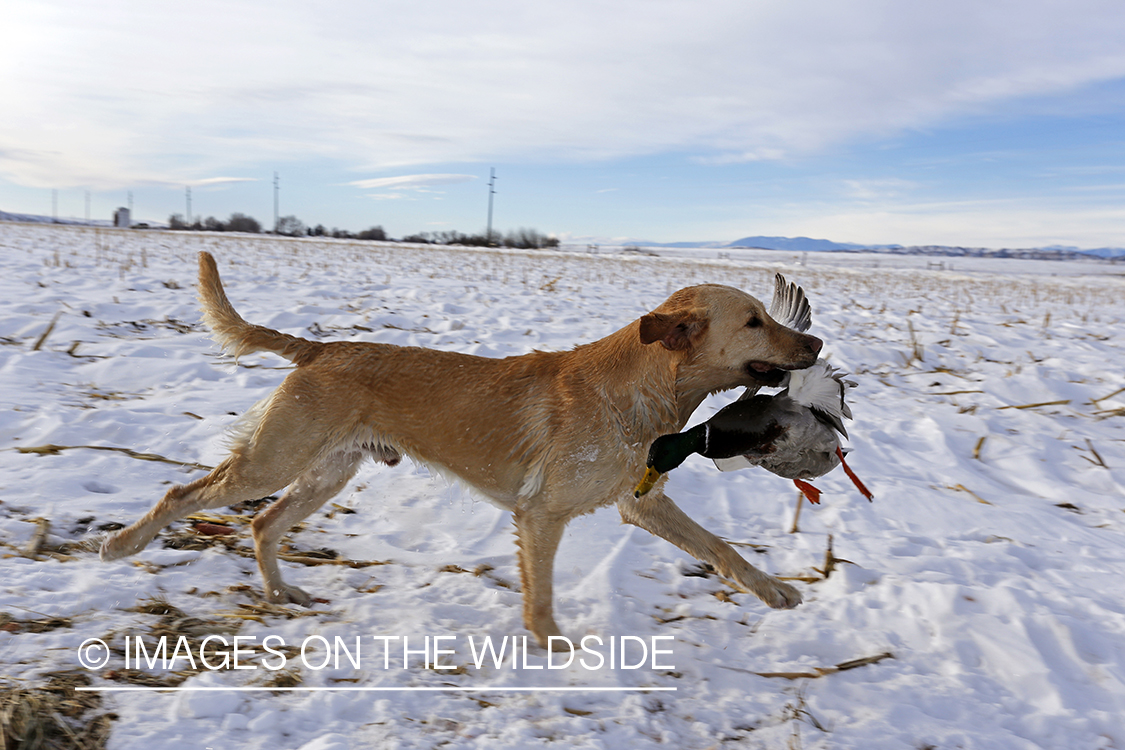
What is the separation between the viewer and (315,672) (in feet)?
9.27

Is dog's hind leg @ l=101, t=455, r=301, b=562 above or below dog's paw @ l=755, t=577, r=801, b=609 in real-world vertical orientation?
above

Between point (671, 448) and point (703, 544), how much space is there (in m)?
0.73

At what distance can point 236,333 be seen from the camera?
3.83 meters

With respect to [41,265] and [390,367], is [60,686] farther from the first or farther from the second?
[41,265]

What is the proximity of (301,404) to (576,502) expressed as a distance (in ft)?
4.78

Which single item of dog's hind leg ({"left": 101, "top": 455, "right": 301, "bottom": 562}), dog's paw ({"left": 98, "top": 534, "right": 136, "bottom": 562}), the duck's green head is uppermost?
the duck's green head

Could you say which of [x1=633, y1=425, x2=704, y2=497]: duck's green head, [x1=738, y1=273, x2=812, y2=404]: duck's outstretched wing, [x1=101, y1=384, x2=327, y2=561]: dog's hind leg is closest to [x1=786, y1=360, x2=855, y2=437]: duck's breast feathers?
[x1=738, y1=273, x2=812, y2=404]: duck's outstretched wing

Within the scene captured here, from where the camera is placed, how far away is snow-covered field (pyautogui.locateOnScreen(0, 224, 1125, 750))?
2641 mm

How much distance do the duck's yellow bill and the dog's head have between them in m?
0.52

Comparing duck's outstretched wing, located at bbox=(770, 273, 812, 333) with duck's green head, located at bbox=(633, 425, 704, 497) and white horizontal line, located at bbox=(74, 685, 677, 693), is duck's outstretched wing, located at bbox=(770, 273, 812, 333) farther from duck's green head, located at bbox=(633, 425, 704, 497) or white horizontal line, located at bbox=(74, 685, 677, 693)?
white horizontal line, located at bbox=(74, 685, 677, 693)

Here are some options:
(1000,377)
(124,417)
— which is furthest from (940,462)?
(124,417)

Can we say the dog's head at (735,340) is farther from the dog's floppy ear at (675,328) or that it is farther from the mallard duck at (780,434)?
the mallard duck at (780,434)

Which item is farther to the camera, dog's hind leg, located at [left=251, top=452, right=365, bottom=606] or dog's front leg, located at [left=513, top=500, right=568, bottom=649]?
dog's hind leg, located at [left=251, top=452, right=365, bottom=606]

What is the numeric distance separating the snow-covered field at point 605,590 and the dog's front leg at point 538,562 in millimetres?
166
